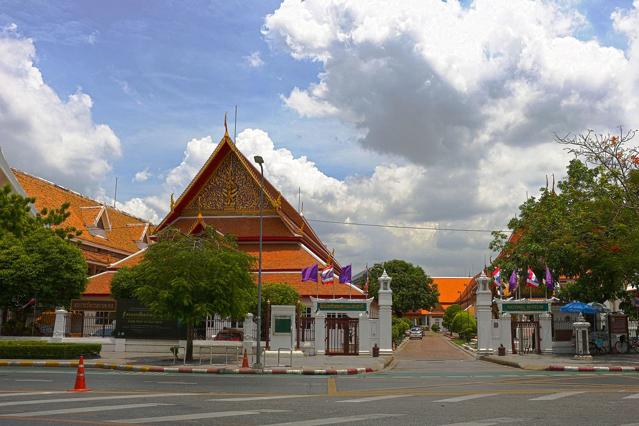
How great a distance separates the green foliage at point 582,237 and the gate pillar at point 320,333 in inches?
456

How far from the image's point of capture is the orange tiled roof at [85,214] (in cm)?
4916

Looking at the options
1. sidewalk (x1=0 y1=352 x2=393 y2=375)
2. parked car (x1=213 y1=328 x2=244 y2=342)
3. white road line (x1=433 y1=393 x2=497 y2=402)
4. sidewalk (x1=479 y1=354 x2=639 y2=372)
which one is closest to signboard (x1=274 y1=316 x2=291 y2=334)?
sidewalk (x1=0 y1=352 x2=393 y2=375)

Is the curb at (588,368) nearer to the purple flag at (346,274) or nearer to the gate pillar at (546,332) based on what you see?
the gate pillar at (546,332)

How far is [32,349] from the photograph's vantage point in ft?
88.4

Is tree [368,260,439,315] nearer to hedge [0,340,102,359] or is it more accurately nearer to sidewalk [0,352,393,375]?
sidewalk [0,352,393,375]

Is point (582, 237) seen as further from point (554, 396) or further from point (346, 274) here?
point (554, 396)

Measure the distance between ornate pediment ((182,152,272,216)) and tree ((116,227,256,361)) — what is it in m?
18.9

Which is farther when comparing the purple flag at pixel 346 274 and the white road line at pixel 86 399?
the purple flag at pixel 346 274

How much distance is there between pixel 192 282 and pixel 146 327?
7465 millimetres

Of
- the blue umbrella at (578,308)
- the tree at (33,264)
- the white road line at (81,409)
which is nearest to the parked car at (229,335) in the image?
the tree at (33,264)

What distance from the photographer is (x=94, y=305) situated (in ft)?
113

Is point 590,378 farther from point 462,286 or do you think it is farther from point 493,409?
point 462,286

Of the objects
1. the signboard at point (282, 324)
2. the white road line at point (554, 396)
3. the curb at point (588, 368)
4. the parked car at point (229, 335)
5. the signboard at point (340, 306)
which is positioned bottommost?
the curb at point (588, 368)

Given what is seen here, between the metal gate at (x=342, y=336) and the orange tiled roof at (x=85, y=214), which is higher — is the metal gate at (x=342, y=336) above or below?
below
